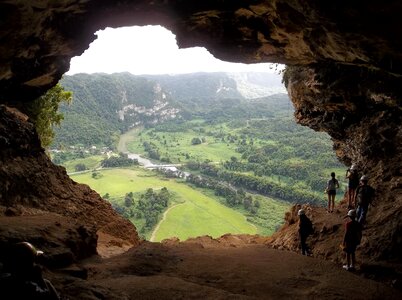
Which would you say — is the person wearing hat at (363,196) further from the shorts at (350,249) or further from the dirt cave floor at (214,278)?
→ the dirt cave floor at (214,278)

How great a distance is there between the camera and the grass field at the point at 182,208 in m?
81.5

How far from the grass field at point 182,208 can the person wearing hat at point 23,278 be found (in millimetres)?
66280

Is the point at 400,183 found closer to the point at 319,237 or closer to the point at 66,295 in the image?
the point at 319,237

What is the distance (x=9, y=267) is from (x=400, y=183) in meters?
15.4

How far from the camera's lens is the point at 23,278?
7340mm

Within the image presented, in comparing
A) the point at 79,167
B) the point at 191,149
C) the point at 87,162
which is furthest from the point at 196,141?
the point at 79,167

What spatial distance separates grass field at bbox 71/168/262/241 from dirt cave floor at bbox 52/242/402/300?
5917cm

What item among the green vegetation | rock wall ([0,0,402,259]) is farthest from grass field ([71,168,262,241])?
rock wall ([0,0,402,259])

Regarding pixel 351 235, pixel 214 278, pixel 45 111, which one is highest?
pixel 45 111

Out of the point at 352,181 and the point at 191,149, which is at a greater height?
the point at 352,181

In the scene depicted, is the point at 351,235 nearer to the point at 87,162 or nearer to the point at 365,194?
the point at 365,194

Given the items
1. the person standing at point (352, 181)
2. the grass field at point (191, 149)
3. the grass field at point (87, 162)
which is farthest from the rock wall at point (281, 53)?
the grass field at point (191, 149)

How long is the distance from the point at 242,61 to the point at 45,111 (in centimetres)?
1601

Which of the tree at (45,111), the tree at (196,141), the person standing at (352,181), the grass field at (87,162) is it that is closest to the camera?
the person standing at (352,181)
